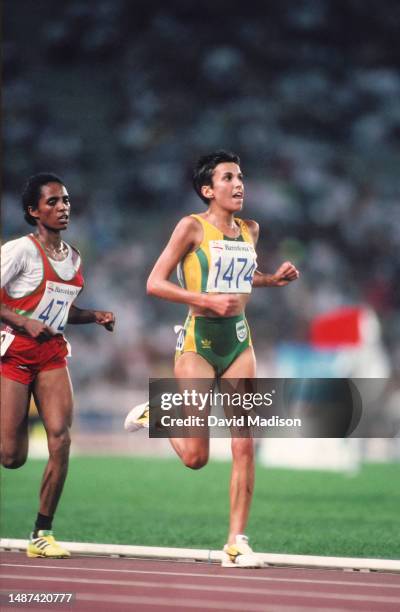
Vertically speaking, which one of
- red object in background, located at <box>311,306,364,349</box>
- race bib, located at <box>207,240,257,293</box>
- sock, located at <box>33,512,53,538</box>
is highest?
red object in background, located at <box>311,306,364,349</box>

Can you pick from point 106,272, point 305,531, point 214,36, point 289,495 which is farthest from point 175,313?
point 305,531

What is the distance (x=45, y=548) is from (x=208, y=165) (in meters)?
2.14

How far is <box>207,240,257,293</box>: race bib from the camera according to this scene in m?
5.96

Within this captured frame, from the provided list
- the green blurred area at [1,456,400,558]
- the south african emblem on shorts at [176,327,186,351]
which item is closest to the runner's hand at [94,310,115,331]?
the south african emblem on shorts at [176,327,186,351]

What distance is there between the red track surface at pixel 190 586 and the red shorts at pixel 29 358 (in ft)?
3.13

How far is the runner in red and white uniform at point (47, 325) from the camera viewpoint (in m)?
6.21

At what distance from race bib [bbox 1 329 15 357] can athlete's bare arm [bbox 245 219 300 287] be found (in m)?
1.28

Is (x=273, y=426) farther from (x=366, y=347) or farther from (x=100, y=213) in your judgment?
(x=100, y=213)

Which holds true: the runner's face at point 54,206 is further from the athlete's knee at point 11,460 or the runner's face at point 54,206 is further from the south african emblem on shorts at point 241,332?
the athlete's knee at point 11,460

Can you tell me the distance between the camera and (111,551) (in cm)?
657

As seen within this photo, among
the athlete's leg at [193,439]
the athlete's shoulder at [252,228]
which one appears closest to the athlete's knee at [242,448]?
the athlete's leg at [193,439]

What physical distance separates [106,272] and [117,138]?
4647 millimetres

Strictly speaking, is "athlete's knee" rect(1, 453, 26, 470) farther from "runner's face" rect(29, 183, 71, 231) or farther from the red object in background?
the red object in background

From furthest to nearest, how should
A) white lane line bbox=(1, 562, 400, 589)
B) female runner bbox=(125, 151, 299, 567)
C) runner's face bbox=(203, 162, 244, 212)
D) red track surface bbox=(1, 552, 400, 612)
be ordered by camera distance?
runner's face bbox=(203, 162, 244, 212)
female runner bbox=(125, 151, 299, 567)
white lane line bbox=(1, 562, 400, 589)
red track surface bbox=(1, 552, 400, 612)
